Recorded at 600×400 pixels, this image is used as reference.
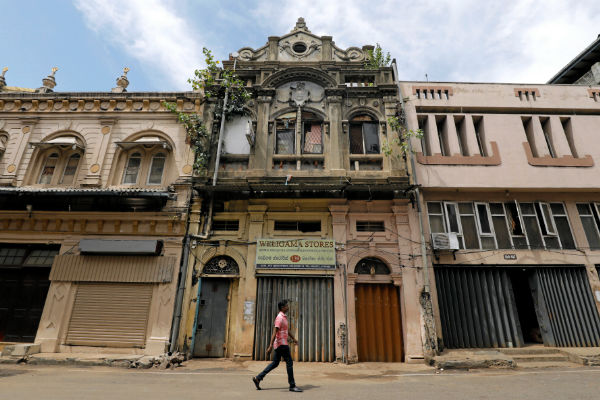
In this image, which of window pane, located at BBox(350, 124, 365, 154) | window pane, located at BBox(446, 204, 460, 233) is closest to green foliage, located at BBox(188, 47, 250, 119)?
window pane, located at BBox(350, 124, 365, 154)

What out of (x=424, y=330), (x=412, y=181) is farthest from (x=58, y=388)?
(x=412, y=181)

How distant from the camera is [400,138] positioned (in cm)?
1199

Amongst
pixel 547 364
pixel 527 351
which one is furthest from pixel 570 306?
pixel 547 364

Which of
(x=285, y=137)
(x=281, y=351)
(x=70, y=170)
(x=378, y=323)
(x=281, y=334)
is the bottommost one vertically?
(x=281, y=351)

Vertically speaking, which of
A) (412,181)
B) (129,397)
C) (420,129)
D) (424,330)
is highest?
(420,129)

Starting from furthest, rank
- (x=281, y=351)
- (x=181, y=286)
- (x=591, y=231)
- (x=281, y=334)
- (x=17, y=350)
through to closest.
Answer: (x=591, y=231), (x=181, y=286), (x=17, y=350), (x=281, y=334), (x=281, y=351)

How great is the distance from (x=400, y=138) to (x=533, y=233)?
6332 millimetres

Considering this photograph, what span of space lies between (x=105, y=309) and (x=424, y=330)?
11.0 metres

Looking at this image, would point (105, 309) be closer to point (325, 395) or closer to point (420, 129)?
point (325, 395)

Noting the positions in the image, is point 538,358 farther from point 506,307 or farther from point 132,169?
point 132,169

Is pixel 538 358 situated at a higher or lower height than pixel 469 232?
lower

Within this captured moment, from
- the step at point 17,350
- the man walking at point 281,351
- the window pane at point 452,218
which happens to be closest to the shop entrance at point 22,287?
the step at point 17,350

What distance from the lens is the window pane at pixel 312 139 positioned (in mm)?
12430

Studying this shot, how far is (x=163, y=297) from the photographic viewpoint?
34.1ft
